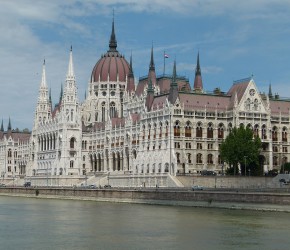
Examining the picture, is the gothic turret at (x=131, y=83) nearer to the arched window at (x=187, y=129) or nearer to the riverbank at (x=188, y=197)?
the arched window at (x=187, y=129)

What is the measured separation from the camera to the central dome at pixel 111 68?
18312 cm

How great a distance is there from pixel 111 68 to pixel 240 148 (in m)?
72.4

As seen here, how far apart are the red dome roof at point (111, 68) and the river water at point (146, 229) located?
100411mm

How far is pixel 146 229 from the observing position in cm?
6281

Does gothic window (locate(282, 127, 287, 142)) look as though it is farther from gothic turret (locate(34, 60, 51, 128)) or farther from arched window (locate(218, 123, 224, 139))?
gothic turret (locate(34, 60, 51, 128))

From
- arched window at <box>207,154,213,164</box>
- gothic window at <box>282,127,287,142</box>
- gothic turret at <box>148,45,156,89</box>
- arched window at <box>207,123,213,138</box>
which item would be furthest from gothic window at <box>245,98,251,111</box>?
→ gothic turret at <box>148,45,156,89</box>

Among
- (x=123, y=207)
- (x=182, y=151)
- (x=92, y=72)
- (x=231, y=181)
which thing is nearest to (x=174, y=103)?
(x=182, y=151)

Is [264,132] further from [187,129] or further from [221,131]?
[187,129]

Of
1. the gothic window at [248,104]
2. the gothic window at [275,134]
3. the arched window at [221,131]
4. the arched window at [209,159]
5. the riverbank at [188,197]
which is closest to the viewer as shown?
the riverbank at [188,197]

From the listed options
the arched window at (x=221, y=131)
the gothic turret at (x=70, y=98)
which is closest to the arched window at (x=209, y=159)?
the arched window at (x=221, y=131)

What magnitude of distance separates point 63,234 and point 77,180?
9536 cm

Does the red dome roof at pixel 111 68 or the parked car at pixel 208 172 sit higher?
the red dome roof at pixel 111 68

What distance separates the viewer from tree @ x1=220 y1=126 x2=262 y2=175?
118562 mm

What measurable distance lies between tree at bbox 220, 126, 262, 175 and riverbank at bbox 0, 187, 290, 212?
22.9 meters
